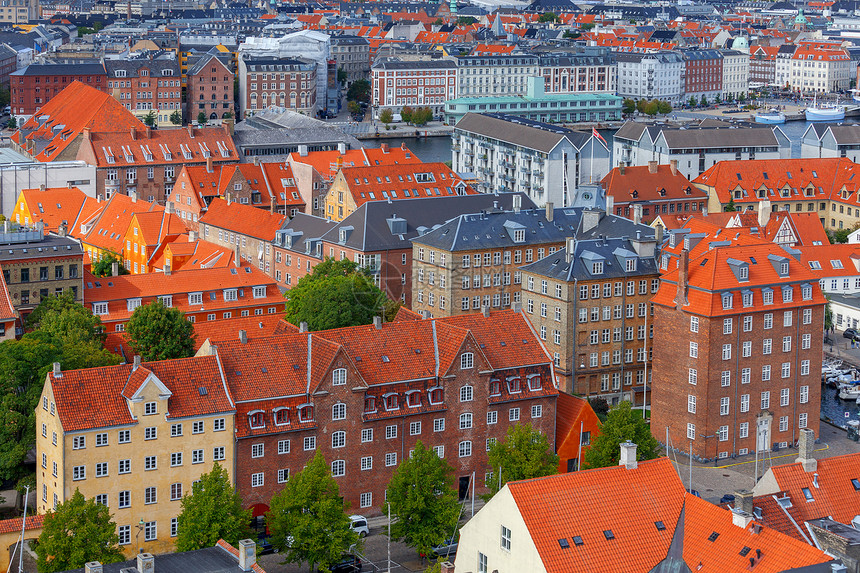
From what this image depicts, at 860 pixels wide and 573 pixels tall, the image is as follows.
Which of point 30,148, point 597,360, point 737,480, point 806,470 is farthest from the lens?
point 30,148

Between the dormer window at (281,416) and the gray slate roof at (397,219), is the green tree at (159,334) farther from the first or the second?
the gray slate roof at (397,219)

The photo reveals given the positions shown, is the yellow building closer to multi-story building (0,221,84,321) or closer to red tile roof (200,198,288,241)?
multi-story building (0,221,84,321)

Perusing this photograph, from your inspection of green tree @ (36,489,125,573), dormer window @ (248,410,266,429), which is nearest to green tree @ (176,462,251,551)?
green tree @ (36,489,125,573)

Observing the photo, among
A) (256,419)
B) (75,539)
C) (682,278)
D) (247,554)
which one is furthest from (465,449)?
(247,554)

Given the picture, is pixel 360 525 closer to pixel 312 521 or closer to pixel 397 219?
pixel 312 521

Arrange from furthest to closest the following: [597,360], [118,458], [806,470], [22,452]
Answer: [597,360] → [22,452] → [118,458] → [806,470]

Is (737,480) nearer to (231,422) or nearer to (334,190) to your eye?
(231,422)

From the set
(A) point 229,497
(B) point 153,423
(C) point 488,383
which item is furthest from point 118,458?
(C) point 488,383

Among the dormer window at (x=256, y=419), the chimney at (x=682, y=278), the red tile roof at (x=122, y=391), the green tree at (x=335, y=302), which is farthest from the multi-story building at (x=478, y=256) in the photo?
the red tile roof at (x=122, y=391)
